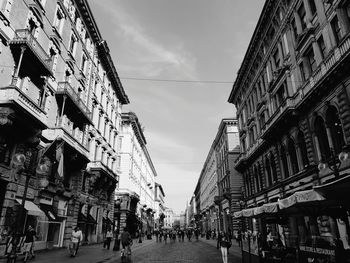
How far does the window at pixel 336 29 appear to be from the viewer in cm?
1739

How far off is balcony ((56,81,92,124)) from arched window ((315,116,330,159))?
62.6 ft

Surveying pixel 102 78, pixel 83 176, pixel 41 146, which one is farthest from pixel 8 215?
pixel 102 78

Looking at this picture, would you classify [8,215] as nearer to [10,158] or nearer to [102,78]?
[10,158]

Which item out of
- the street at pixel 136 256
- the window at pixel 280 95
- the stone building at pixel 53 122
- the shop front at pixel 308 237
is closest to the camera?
the shop front at pixel 308 237

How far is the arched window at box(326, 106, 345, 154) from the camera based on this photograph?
682 inches

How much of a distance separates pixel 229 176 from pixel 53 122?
33.5 metres

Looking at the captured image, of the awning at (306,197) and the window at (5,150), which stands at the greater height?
the window at (5,150)

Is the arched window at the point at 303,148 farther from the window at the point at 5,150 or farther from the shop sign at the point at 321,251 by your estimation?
the window at the point at 5,150

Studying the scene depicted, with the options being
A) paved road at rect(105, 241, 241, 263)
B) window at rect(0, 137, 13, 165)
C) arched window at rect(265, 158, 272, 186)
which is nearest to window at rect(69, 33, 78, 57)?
window at rect(0, 137, 13, 165)

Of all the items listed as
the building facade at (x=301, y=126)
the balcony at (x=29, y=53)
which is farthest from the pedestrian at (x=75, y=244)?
the balcony at (x=29, y=53)

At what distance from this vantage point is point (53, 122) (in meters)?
22.5

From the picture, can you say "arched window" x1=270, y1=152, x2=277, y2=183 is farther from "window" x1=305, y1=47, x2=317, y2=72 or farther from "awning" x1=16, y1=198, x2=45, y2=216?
"awning" x1=16, y1=198, x2=45, y2=216

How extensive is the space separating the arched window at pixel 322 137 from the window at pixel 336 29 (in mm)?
5253

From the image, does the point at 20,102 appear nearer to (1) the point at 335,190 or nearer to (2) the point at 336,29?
(1) the point at 335,190
